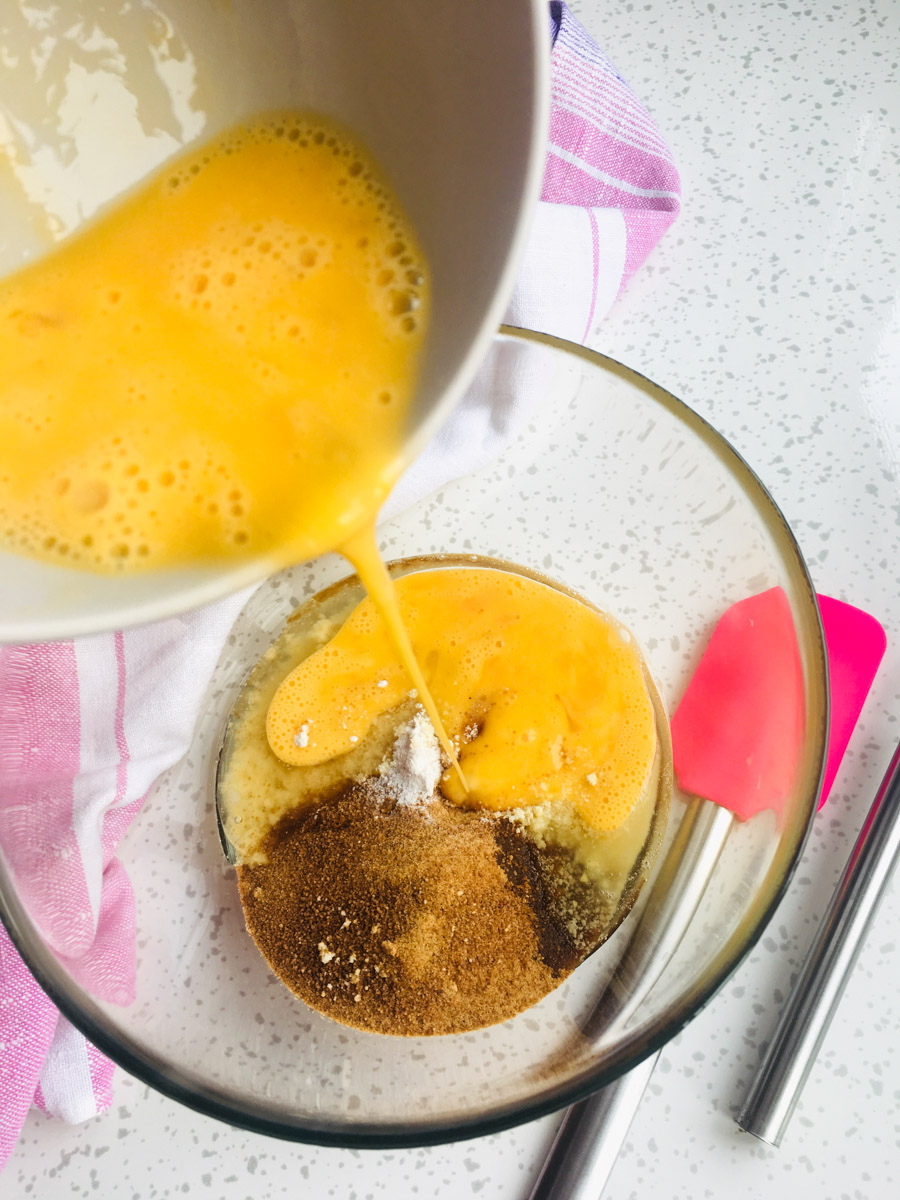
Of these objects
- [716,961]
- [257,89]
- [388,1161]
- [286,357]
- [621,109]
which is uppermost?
[621,109]

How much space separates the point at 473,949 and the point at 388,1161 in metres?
0.20

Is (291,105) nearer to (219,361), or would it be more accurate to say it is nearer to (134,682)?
(219,361)

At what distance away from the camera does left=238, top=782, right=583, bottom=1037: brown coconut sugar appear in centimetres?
76

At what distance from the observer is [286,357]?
18.5 inches

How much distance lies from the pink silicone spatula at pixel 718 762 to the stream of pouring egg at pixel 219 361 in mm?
443

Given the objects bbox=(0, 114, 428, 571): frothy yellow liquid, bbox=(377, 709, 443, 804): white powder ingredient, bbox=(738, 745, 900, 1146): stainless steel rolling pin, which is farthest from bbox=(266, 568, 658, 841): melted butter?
bbox=(0, 114, 428, 571): frothy yellow liquid

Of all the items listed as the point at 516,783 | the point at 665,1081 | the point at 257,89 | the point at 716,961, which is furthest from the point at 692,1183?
the point at 257,89

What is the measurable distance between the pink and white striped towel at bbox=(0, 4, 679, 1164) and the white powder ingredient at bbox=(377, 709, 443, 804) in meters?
0.21

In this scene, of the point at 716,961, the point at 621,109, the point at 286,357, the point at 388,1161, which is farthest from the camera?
the point at 621,109

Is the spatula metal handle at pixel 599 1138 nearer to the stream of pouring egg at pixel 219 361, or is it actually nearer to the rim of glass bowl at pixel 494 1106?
the rim of glass bowl at pixel 494 1106

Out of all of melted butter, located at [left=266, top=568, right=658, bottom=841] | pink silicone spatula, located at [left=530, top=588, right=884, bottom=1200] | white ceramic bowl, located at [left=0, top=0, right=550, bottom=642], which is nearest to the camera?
white ceramic bowl, located at [left=0, top=0, right=550, bottom=642]

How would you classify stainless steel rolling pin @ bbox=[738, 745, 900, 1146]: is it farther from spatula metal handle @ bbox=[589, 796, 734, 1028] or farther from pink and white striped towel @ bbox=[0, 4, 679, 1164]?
pink and white striped towel @ bbox=[0, 4, 679, 1164]

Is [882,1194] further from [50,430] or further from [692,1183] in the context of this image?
[50,430]

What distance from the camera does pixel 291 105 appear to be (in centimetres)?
48
